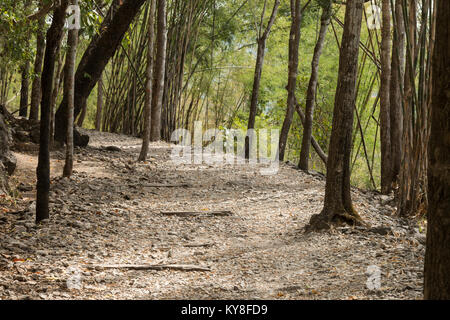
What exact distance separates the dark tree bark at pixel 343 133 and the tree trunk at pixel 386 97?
222cm

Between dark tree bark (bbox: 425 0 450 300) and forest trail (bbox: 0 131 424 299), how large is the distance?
76 cm

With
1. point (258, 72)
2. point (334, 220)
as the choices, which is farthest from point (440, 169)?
point (258, 72)

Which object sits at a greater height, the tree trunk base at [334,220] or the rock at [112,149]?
the rock at [112,149]

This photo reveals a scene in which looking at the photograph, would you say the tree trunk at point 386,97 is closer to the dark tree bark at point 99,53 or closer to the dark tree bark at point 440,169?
the dark tree bark at point 99,53

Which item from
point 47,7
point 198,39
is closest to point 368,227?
point 47,7

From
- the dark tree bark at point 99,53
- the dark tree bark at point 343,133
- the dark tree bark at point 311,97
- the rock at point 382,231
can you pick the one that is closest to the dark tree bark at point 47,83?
the dark tree bark at point 343,133

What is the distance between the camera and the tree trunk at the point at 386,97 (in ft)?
20.1

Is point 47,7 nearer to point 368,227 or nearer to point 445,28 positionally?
point 368,227

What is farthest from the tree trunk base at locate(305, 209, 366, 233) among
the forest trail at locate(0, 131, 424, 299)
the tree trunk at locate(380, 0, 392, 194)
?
the tree trunk at locate(380, 0, 392, 194)

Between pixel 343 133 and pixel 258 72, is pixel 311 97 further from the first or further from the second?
pixel 343 133

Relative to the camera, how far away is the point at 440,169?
1.72 metres

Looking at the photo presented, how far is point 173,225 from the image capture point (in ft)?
15.0

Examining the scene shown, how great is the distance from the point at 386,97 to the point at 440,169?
4.77 meters
